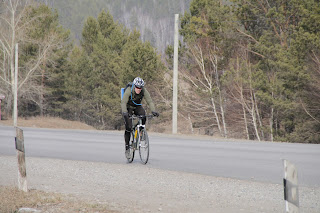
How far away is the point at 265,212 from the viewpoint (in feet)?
20.6

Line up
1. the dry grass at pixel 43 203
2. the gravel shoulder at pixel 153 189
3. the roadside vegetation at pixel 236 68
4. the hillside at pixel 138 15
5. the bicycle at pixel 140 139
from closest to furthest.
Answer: the dry grass at pixel 43 203
the gravel shoulder at pixel 153 189
the bicycle at pixel 140 139
the roadside vegetation at pixel 236 68
the hillside at pixel 138 15

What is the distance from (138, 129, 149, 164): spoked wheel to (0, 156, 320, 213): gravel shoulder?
0.26m

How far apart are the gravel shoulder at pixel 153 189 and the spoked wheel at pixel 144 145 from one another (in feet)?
0.84

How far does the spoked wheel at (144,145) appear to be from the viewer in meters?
10.7

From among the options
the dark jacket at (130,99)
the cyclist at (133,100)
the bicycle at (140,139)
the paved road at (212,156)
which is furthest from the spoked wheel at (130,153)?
the dark jacket at (130,99)

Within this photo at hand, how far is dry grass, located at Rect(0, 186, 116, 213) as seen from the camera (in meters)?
6.21

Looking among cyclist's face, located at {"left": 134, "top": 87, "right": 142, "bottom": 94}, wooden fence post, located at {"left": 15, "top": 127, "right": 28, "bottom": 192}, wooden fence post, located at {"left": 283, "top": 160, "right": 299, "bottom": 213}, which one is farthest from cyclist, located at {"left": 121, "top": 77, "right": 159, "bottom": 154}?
wooden fence post, located at {"left": 283, "top": 160, "right": 299, "bottom": 213}

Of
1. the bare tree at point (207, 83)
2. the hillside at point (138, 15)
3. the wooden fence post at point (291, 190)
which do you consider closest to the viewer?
the wooden fence post at point (291, 190)

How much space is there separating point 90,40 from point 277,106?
3785 centimetres

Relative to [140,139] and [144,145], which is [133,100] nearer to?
[140,139]

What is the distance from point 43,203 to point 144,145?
4.40 metres

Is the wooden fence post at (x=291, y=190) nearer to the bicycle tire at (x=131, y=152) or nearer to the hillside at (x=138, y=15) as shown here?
the bicycle tire at (x=131, y=152)

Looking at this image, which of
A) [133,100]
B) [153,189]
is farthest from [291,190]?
[133,100]

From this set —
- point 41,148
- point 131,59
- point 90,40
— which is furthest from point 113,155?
point 90,40
